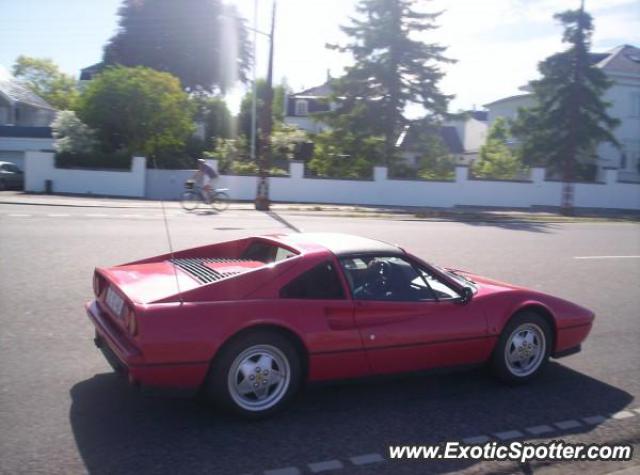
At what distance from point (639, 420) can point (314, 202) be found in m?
27.4

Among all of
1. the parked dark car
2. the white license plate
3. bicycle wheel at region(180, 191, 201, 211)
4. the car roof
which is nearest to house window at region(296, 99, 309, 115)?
the parked dark car

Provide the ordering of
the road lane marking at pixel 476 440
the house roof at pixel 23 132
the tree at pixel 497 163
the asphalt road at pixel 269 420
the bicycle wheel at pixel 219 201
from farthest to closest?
1. the house roof at pixel 23 132
2. the tree at pixel 497 163
3. the bicycle wheel at pixel 219 201
4. the road lane marking at pixel 476 440
5. the asphalt road at pixel 269 420

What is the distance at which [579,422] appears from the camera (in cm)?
501

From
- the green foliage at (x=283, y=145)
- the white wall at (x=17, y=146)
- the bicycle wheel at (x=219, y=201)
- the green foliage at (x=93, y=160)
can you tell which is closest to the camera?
the bicycle wheel at (x=219, y=201)

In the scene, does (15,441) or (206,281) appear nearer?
(15,441)

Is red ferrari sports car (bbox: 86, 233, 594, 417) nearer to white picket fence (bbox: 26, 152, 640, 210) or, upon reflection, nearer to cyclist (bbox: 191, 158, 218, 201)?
cyclist (bbox: 191, 158, 218, 201)

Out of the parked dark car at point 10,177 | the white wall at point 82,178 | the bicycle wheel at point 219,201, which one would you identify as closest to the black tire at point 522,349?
the bicycle wheel at point 219,201

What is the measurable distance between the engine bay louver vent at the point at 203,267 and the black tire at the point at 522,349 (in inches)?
90.0

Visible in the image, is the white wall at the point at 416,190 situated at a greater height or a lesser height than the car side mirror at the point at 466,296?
greater

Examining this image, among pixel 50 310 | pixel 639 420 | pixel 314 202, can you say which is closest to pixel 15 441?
pixel 50 310

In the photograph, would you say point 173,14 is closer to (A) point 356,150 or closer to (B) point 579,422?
(A) point 356,150

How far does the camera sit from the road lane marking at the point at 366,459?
419 cm

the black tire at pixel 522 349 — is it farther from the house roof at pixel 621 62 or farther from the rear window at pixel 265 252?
the house roof at pixel 621 62

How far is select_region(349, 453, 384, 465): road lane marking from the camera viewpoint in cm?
419
